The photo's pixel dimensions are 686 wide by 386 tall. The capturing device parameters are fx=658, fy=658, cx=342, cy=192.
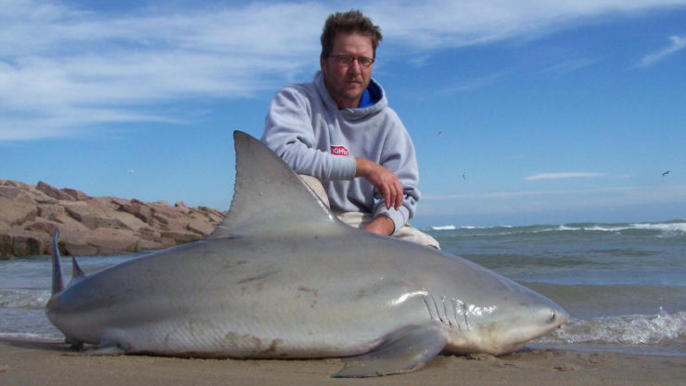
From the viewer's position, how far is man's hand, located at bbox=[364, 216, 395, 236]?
14.8 feet

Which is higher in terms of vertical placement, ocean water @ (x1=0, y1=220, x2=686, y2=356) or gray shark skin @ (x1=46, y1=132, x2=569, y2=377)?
gray shark skin @ (x1=46, y1=132, x2=569, y2=377)

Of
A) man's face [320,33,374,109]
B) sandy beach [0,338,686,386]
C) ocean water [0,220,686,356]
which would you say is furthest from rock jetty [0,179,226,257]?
sandy beach [0,338,686,386]

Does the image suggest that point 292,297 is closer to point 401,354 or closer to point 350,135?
point 401,354

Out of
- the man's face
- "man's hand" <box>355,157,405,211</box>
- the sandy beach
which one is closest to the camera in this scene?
the sandy beach

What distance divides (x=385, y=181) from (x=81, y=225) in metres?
16.9

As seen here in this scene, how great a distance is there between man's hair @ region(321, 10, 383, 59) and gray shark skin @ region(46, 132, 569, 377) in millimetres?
1707

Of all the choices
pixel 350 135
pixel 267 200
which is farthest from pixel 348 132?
pixel 267 200

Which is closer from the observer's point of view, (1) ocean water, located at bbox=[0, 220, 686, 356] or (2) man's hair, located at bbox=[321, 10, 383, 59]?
Result: (1) ocean water, located at bbox=[0, 220, 686, 356]

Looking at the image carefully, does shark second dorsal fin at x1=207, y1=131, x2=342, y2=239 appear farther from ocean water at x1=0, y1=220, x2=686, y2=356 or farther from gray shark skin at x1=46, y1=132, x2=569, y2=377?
ocean water at x1=0, y1=220, x2=686, y2=356

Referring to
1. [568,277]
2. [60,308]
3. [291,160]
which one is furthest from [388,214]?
[568,277]

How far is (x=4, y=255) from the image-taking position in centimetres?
1498

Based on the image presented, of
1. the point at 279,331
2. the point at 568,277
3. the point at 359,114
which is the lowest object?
the point at 568,277

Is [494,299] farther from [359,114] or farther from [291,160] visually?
[359,114]

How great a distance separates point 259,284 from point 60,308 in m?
1.19
